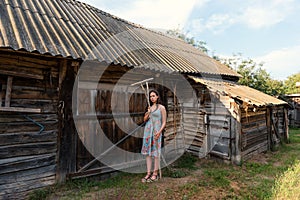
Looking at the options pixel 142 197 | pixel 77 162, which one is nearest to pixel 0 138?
pixel 77 162

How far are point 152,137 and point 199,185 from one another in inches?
61.3

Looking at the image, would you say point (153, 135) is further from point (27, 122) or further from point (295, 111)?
point (295, 111)

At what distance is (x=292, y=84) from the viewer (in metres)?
27.4

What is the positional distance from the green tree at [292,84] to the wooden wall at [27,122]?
85.8ft

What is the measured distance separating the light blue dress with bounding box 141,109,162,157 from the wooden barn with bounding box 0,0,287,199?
0.78 m

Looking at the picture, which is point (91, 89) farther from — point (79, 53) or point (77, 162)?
point (77, 162)

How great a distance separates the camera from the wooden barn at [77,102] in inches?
134

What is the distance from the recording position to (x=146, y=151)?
4.41 metres

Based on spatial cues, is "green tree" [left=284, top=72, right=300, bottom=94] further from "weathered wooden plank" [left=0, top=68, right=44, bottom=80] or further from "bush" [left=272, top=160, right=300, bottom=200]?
"weathered wooden plank" [left=0, top=68, right=44, bottom=80]

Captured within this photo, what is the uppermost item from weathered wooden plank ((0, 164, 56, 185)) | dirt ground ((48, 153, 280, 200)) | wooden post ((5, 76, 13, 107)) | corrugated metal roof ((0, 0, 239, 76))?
corrugated metal roof ((0, 0, 239, 76))

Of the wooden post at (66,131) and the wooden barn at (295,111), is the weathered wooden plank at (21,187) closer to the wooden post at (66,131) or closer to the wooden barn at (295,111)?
the wooden post at (66,131)

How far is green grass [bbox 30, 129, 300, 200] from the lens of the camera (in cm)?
375

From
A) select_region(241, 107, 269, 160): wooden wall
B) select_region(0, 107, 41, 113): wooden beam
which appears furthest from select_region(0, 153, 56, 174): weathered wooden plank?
select_region(241, 107, 269, 160): wooden wall

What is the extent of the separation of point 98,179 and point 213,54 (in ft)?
67.3
